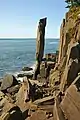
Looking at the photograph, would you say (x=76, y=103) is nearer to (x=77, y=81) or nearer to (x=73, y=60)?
(x=77, y=81)

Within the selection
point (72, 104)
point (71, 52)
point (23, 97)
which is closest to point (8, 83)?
point (23, 97)

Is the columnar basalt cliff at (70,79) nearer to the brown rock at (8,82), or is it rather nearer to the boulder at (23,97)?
the boulder at (23,97)

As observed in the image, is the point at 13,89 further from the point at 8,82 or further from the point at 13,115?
the point at 13,115

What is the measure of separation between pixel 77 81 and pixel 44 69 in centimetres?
1520

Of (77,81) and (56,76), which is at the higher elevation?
(77,81)

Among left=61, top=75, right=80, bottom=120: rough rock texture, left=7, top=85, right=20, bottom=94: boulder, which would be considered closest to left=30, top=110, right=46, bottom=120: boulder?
left=61, top=75, right=80, bottom=120: rough rock texture

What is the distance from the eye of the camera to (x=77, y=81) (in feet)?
44.0

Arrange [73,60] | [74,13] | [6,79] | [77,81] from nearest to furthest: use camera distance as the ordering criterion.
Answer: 1. [77,81]
2. [73,60]
3. [6,79]
4. [74,13]

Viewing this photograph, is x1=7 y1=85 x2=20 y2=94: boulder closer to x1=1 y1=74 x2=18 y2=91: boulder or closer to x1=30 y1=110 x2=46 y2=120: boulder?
x1=1 y1=74 x2=18 y2=91: boulder

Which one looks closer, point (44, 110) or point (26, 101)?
point (44, 110)

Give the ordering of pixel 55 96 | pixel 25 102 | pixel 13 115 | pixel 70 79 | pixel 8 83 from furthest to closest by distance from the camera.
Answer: pixel 8 83 < pixel 25 102 < pixel 70 79 < pixel 55 96 < pixel 13 115

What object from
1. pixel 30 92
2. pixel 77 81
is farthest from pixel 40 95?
pixel 77 81

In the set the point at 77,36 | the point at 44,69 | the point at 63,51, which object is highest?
the point at 77,36

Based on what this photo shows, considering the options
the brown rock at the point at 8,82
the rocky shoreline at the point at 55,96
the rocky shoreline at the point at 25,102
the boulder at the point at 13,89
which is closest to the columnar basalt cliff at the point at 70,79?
the rocky shoreline at the point at 55,96
